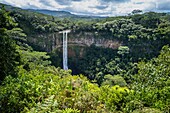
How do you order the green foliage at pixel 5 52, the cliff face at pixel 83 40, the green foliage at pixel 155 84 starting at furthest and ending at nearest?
the cliff face at pixel 83 40, the green foliage at pixel 5 52, the green foliage at pixel 155 84

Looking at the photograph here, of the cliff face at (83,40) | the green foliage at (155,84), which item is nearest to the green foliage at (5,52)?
the green foliage at (155,84)

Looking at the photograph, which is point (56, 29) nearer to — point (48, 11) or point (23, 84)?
point (23, 84)

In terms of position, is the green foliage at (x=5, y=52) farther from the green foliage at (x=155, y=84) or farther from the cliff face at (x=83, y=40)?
the cliff face at (x=83, y=40)

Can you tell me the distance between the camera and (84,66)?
4297 cm

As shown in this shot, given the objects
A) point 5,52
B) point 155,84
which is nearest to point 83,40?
point 155,84

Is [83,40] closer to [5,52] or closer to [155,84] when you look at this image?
[155,84]

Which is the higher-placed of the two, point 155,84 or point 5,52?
point 5,52

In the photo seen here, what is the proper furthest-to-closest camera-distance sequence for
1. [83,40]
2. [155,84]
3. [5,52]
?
[83,40], [155,84], [5,52]

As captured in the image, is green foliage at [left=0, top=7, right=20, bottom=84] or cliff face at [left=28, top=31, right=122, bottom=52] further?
cliff face at [left=28, top=31, right=122, bottom=52]

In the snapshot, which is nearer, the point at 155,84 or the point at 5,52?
the point at 5,52

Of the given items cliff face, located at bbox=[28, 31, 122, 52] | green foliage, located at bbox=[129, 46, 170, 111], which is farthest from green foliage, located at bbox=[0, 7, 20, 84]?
cliff face, located at bbox=[28, 31, 122, 52]

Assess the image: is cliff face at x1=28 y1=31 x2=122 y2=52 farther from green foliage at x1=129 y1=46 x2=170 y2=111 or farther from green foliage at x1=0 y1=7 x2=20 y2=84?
green foliage at x1=0 y1=7 x2=20 y2=84

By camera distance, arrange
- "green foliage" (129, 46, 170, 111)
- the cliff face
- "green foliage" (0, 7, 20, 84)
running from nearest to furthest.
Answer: "green foliage" (129, 46, 170, 111)
"green foliage" (0, 7, 20, 84)
the cliff face

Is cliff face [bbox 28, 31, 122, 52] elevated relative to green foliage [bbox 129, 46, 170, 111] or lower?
lower
